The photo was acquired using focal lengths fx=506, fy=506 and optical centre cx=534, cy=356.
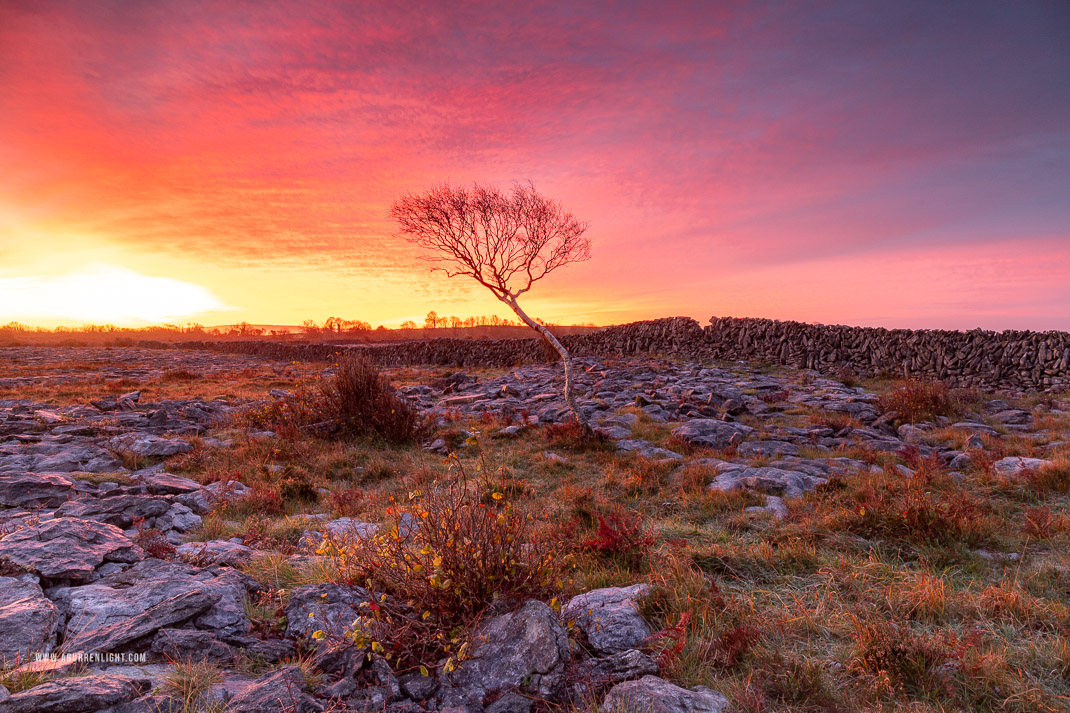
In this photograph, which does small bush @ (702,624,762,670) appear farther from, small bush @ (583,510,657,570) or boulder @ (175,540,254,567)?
boulder @ (175,540,254,567)

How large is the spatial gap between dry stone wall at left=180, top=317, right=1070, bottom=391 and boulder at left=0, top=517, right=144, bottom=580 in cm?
1168

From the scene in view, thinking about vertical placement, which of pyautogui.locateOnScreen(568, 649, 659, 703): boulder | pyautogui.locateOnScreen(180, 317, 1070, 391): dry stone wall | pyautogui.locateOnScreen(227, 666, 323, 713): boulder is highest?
pyautogui.locateOnScreen(180, 317, 1070, 391): dry stone wall

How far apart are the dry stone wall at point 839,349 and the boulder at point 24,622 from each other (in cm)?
1290

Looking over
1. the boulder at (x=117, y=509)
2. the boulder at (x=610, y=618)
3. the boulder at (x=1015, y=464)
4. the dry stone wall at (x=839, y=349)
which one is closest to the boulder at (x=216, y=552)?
the boulder at (x=117, y=509)

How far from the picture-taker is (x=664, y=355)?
84.2ft

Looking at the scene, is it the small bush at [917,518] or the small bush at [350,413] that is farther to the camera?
the small bush at [350,413]

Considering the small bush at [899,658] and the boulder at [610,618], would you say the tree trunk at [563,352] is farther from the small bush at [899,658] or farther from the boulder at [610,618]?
the small bush at [899,658]

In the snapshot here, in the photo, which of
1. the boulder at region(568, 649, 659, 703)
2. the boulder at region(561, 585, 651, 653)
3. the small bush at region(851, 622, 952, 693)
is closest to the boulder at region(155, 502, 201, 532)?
the boulder at region(561, 585, 651, 653)

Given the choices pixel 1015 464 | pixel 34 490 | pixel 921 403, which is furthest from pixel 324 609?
pixel 921 403

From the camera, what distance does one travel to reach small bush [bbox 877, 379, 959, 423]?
12.2 m

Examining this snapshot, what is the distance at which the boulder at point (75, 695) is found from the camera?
103 inches

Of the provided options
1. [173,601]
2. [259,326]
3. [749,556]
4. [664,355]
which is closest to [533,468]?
[749,556]

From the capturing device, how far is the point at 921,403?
41.3 ft

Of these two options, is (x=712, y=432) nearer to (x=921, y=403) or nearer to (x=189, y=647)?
(x=921, y=403)
